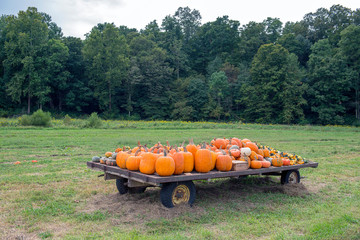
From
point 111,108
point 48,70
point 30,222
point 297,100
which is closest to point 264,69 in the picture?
point 297,100

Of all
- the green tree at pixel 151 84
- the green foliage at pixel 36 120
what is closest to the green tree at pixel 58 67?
the green tree at pixel 151 84

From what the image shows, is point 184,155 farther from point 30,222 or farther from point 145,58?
point 145,58

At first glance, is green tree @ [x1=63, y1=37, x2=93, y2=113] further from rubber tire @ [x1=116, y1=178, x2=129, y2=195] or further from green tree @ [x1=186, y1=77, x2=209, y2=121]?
rubber tire @ [x1=116, y1=178, x2=129, y2=195]

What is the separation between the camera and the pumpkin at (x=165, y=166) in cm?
598

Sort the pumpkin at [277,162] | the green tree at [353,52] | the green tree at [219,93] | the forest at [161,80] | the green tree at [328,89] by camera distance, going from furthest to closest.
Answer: the green tree at [219,93] → the green tree at [353,52] → the green tree at [328,89] → the forest at [161,80] → the pumpkin at [277,162]

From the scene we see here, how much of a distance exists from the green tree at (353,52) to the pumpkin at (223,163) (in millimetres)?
62381

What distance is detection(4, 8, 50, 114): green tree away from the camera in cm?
5491

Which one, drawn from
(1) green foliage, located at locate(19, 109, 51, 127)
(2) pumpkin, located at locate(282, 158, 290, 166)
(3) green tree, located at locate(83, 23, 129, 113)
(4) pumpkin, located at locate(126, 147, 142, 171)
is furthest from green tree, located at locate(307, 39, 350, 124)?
(4) pumpkin, located at locate(126, 147, 142, 171)

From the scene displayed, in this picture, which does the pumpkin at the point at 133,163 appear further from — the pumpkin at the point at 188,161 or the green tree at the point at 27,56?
the green tree at the point at 27,56

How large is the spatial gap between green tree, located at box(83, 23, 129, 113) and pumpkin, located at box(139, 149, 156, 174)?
5737 cm

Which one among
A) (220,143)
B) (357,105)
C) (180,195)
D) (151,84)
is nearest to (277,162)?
(220,143)

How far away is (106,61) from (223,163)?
59.6m

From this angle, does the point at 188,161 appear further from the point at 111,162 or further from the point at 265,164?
the point at 265,164

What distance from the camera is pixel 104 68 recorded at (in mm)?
63781
